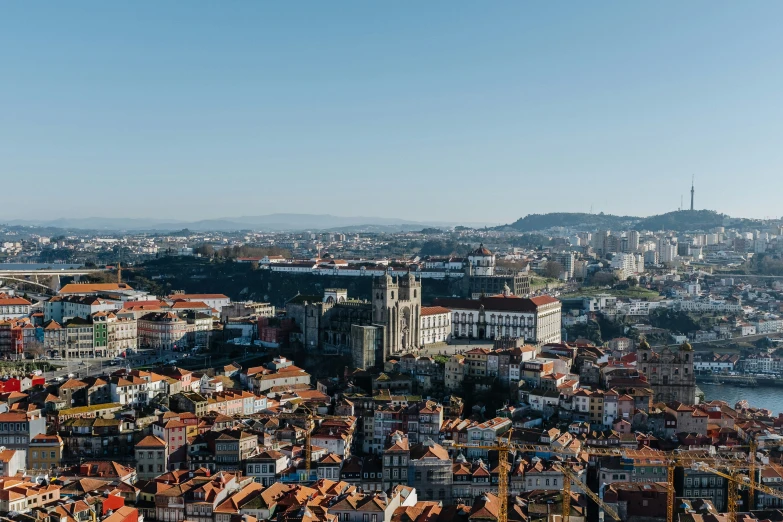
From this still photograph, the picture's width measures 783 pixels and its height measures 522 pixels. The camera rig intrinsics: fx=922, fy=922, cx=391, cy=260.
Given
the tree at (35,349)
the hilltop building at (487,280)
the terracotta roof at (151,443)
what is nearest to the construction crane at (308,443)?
the terracotta roof at (151,443)

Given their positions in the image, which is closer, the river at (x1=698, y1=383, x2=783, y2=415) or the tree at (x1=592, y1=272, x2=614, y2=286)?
the river at (x1=698, y1=383, x2=783, y2=415)

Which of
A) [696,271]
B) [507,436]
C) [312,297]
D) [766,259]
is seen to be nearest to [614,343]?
[312,297]

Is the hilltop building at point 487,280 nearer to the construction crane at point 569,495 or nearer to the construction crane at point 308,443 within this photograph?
the construction crane at point 308,443

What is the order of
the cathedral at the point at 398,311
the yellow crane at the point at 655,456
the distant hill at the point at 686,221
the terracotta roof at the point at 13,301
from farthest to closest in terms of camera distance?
the distant hill at the point at 686,221 < the terracotta roof at the point at 13,301 < the cathedral at the point at 398,311 < the yellow crane at the point at 655,456

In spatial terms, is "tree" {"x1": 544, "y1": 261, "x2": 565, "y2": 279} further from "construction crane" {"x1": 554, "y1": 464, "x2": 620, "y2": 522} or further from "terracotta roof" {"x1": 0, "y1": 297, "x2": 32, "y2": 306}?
"construction crane" {"x1": 554, "y1": 464, "x2": 620, "y2": 522}

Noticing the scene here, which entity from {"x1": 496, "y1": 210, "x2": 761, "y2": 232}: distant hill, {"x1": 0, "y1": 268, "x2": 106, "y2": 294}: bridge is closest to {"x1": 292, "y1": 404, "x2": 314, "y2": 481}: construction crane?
{"x1": 0, "y1": 268, "x2": 106, "y2": 294}: bridge

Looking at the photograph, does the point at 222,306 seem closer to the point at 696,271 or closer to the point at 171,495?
the point at 171,495

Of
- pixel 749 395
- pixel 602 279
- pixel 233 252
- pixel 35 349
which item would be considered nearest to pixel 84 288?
pixel 35 349
